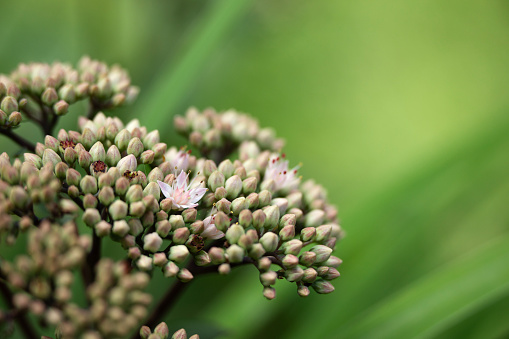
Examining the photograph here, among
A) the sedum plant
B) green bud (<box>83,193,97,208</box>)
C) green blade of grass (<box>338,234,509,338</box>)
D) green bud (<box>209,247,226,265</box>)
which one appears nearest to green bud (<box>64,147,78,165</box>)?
the sedum plant

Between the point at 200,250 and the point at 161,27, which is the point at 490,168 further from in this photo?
the point at 161,27

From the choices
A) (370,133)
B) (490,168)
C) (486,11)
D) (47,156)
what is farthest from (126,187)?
(486,11)

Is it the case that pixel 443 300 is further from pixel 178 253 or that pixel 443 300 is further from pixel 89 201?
pixel 89 201

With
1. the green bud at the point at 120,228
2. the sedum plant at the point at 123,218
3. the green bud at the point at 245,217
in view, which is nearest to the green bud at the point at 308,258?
the sedum plant at the point at 123,218

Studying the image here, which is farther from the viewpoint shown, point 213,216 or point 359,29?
point 359,29

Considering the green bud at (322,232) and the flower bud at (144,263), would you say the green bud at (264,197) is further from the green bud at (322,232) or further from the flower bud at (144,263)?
the flower bud at (144,263)

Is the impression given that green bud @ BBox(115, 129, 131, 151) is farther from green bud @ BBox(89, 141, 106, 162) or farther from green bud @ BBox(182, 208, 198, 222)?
green bud @ BBox(182, 208, 198, 222)

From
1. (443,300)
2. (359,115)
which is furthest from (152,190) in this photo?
(359,115)
